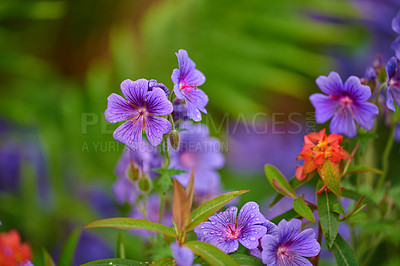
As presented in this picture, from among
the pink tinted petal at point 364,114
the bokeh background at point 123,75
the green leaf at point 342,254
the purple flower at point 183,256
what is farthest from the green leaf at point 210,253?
the bokeh background at point 123,75

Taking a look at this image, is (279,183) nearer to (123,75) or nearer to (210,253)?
(210,253)

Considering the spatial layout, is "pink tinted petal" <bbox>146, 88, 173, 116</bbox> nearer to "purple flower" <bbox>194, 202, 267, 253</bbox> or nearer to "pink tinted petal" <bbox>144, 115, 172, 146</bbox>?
"pink tinted petal" <bbox>144, 115, 172, 146</bbox>

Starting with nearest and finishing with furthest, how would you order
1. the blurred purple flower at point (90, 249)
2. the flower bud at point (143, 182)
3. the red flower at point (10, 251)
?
1. the red flower at point (10, 251)
2. the flower bud at point (143, 182)
3. the blurred purple flower at point (90, 249)

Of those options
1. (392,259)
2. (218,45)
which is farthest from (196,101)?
(218,45)

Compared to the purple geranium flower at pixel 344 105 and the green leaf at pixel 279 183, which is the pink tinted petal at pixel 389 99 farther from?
the green leaf at pixel 279 183

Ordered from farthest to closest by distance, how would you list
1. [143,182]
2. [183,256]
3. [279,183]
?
1. [143,182]
2. [279,183]
3. [183,256]

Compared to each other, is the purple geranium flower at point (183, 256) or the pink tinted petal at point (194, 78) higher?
the pink tinted petal at point (194, 78)

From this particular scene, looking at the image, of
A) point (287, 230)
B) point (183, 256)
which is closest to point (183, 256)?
point (183, 256)
